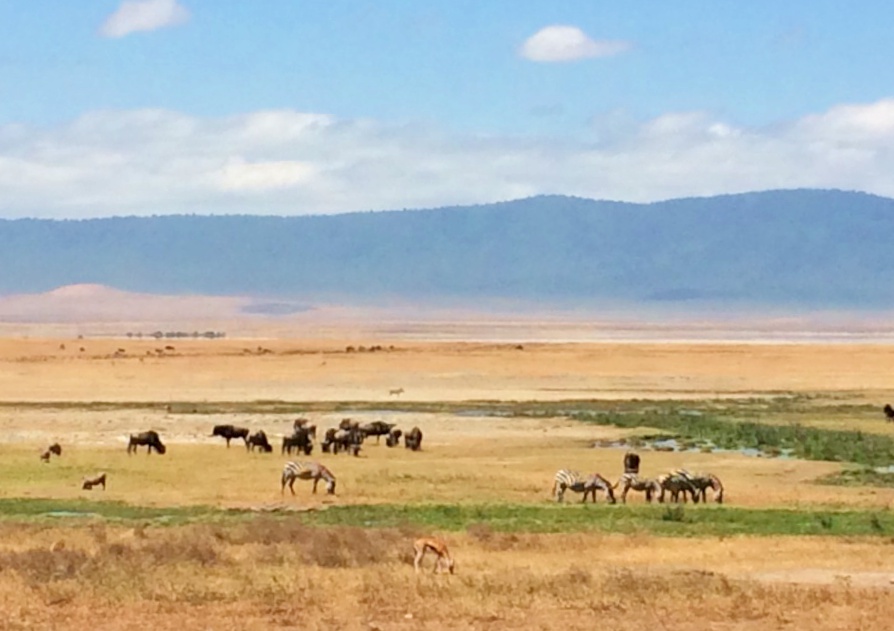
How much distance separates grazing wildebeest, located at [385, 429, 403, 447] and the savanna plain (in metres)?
0.68

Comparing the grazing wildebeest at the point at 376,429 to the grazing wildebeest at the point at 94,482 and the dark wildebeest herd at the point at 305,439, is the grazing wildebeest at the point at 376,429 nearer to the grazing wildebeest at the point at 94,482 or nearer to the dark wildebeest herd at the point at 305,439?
the dark wildebeest herd at the point at 305,439

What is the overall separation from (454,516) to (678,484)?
5.35 meters

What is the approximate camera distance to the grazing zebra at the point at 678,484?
93.0ft

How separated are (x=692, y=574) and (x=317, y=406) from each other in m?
37.4

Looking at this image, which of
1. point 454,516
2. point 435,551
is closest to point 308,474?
point 454,516

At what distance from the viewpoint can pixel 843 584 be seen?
1808 centimetres

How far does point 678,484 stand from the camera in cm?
2853

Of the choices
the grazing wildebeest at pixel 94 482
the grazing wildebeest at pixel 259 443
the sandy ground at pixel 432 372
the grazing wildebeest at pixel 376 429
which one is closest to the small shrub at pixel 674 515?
the grazing wildebeest at pixel 94 482

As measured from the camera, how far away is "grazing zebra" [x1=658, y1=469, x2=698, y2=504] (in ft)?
93.0

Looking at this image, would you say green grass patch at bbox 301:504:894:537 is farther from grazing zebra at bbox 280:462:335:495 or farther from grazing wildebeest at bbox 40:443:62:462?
grazing wildebeest at bbox 40:443:62:462

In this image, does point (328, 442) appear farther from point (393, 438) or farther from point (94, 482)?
point (94, 482)

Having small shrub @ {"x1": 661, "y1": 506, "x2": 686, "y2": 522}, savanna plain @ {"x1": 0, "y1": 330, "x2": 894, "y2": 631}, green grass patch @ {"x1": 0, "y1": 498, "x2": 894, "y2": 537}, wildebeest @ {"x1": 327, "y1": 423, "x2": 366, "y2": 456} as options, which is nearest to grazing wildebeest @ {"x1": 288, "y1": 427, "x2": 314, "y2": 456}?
savanna plain @ {"x1": 0, "y1": 330, "x2": 894, "y2": 631}

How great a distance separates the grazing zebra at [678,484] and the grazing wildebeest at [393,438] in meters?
12.6

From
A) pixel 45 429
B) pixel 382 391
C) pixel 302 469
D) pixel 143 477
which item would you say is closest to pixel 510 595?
pixel 302 469
